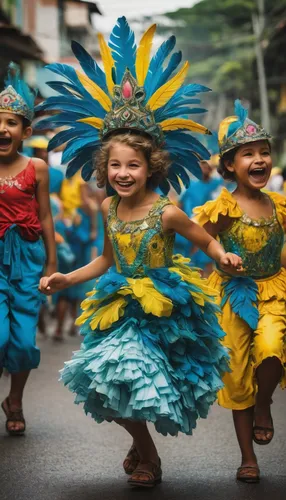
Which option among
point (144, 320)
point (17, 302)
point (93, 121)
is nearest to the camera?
point (144, 320)

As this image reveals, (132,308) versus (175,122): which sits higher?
(175,122)

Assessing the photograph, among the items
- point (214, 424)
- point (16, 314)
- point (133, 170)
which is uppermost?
point (133, 170)

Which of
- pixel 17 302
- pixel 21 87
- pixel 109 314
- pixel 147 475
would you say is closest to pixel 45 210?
pixel 17 302

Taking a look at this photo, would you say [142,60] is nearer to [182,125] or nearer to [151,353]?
[182,125]

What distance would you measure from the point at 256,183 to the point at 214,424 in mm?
2081

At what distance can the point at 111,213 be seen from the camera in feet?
21.4

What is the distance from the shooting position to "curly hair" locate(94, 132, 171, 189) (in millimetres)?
6301

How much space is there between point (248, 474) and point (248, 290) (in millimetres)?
1037

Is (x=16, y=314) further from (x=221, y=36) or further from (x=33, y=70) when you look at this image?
(x=221, y=36)

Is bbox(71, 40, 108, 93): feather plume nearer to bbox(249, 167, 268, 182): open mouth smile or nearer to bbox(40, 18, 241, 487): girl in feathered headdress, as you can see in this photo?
bbox(40, 18, 241, 487): girl in feathered headdress

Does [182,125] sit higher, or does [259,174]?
[182,125]

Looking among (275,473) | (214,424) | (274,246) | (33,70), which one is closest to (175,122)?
(274,246)

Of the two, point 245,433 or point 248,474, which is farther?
point 245,433

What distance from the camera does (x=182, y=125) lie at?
255 inches
